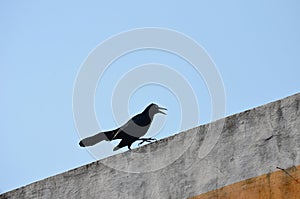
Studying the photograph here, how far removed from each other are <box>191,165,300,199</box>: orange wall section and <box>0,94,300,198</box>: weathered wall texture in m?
0.04

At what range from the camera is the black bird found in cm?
620

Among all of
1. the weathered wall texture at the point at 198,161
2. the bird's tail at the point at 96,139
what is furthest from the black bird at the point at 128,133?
the weathered wall texture at the point at 198,161

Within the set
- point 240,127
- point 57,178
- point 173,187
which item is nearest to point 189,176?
point 173,187

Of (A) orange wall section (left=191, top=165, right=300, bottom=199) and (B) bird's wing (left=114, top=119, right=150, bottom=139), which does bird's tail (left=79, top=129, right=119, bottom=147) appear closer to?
→ (B) bird's wing (left=114, top=119, right=150, bottom=139)

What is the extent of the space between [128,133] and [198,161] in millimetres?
1206

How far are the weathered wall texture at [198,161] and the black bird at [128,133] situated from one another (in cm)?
70

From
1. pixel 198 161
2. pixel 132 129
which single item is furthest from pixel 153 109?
pixel 198 161

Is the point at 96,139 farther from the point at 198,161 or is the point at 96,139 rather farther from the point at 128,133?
the point at 198,161

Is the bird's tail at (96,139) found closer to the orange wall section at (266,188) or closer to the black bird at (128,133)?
the black bird at (128,133)

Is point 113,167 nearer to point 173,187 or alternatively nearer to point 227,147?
point 173,187

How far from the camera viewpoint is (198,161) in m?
5.14

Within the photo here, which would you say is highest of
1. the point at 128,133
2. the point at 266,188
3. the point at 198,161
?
the point at 128,133

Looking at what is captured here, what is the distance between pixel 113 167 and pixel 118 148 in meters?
0.82

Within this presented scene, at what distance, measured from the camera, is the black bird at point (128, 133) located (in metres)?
6.20
